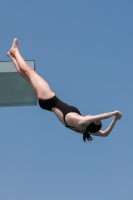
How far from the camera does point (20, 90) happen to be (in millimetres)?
13562

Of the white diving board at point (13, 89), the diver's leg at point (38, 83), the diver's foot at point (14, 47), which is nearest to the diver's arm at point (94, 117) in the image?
the diver's leg at point (38, 83)

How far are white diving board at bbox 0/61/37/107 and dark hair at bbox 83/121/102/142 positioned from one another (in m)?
2.64

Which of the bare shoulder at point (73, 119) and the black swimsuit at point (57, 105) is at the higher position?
the black swimsuit at point (57, 105)

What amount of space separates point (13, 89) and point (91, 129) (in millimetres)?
3657

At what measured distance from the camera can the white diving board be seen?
42.1 ft

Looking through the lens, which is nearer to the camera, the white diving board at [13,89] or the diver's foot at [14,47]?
the diver's foot at [14,47]

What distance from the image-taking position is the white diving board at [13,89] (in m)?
12.8

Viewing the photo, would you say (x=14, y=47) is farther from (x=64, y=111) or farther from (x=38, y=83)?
(x=64, y=111)

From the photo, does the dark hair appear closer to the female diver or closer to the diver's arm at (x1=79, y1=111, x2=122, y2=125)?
the female diver

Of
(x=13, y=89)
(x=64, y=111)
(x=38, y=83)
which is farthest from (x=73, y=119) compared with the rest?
(x=13, y=89)

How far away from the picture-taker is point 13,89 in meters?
13.6

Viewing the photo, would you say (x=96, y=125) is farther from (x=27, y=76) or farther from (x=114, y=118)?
(x=27, y=76)

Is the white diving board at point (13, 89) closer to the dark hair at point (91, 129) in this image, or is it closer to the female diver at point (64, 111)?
the female diver at point (64, 111)

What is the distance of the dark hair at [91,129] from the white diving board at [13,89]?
2643 mm
